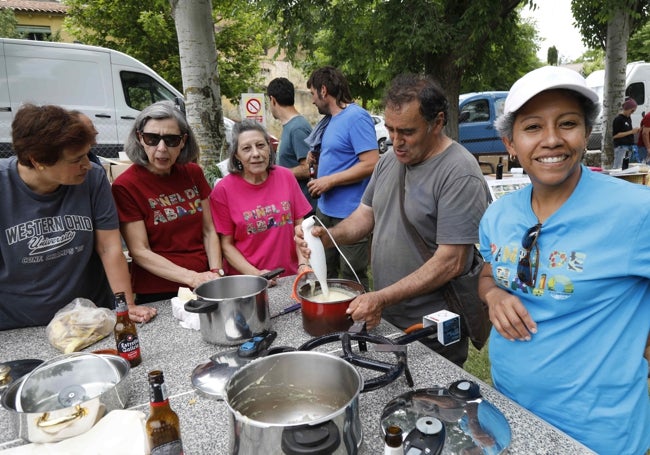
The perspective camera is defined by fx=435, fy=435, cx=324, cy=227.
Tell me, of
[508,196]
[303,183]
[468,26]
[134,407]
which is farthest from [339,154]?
[468,26]

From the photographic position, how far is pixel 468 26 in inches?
254

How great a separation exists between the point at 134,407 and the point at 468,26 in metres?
6.80

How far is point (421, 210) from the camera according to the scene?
1.88 meters

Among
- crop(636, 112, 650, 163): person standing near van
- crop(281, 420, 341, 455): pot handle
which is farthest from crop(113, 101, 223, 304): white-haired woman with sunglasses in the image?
crop(636, 112, 650, 163): person standing near van

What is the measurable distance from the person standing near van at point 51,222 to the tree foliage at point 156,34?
12.4m

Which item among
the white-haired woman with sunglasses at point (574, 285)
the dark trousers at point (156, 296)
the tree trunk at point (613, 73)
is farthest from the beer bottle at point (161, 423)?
the tree trunk at point (613, 73)

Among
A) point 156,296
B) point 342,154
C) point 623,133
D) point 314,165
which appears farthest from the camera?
point 623,133

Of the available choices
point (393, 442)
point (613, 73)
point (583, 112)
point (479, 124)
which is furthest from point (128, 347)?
point (479, 124)

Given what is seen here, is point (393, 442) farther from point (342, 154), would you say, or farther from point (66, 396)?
point (342, 154)

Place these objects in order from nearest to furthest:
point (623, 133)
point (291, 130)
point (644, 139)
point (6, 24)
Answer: point (291, 130) → point (623, 133) → point (644, 139) → point (6, 24)

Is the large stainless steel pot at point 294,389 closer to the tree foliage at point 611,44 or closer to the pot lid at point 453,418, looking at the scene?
the pot lid at point 453,418

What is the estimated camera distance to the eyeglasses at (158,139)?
222 centimetres

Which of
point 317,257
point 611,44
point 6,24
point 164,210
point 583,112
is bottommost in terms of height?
point 317,257

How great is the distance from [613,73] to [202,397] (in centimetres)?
1022
